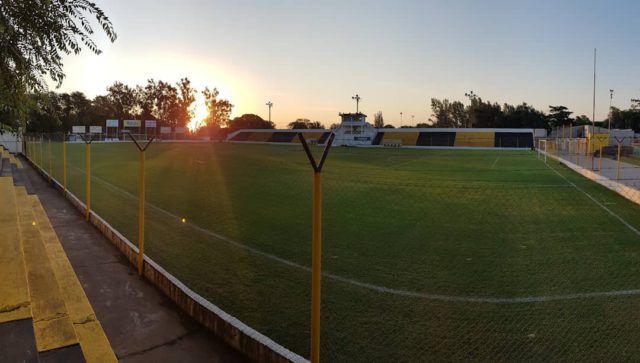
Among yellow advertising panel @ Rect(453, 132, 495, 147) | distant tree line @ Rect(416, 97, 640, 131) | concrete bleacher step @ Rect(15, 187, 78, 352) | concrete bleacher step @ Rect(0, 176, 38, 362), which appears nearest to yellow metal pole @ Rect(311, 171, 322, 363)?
concrete bleacher step @ Rect(0, 176, 38, 362)

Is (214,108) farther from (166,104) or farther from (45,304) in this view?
(45,304)

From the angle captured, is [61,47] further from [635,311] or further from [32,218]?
[635,311]

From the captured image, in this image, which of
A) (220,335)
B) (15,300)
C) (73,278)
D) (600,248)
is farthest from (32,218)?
(600,248)

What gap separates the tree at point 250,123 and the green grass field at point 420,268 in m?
113

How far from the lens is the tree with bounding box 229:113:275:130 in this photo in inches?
4995

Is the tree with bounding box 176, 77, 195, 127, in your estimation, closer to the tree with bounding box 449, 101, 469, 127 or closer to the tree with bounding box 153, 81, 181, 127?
the tree with bounding box 153, 81, 181, 127

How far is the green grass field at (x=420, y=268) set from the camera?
4707mm

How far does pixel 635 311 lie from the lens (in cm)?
534

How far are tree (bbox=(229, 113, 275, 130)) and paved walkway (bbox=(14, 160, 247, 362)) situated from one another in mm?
119399

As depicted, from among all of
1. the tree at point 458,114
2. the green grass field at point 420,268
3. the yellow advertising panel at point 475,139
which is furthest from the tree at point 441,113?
the green grass field at point 420,268

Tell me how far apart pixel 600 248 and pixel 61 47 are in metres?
9.10

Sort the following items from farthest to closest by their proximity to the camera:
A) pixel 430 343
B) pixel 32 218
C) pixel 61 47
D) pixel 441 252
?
pixel 32 218, pixel 441 252, pixel 61 47, pixel 430 343

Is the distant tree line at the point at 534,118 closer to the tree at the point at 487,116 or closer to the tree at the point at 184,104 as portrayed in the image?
the tree at the point at 487,116

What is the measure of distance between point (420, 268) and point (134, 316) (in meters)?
4.18
